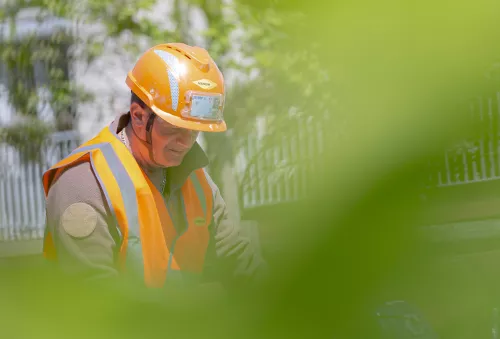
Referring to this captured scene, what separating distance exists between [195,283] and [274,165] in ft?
4.59

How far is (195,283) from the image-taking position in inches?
16.1

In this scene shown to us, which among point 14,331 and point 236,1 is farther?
point 236,1

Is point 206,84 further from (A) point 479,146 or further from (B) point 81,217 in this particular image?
(A) point 479,146

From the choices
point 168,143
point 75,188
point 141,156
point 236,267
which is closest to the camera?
point 236,267

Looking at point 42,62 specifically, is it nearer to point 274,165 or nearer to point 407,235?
point 274,165

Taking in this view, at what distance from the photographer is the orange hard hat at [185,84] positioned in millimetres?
771

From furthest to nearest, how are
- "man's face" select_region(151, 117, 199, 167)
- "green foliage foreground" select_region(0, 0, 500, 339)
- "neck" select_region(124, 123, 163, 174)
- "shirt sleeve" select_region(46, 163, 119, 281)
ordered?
1. "neck" select_region(124, 123, 163, 174)
2. "man's face" select_region(151, 117, 199, 167)
3. "shirt sleeve" select_region(46, 163, 119, 281)
4. "green foliage foreground" select_region(0, 0, 500, 339)

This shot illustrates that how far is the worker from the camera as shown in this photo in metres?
0.87

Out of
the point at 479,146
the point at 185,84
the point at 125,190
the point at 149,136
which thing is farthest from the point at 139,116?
the point at 479,146

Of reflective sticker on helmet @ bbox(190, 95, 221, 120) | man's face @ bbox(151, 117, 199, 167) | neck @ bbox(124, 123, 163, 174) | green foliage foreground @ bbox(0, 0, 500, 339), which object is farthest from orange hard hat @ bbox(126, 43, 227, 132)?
green foliage foreground @ bbox(0, 0, 500, 339)

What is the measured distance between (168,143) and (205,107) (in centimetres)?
37

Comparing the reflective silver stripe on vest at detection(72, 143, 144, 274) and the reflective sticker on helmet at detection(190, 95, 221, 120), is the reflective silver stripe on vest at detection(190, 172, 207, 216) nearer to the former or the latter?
the reflective silver stripe on vest at detection(72, 143, 144, 274)

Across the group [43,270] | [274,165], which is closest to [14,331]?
[43,270]

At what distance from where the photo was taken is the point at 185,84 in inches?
38.2
